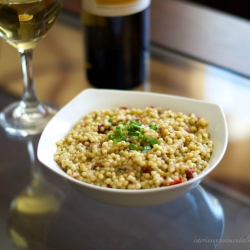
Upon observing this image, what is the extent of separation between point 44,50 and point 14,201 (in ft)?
1.55

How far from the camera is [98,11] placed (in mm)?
911

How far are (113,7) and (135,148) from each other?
0.29 m

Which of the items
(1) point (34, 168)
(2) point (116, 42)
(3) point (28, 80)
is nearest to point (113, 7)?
(2) point (116, 42)

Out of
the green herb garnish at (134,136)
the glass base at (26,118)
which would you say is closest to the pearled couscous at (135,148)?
the green herb garnish at (134,136)

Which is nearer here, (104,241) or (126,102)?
(104,241)

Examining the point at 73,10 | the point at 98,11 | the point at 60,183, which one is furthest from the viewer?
the point at 73,10

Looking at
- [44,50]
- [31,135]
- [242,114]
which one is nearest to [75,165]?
[31,135]

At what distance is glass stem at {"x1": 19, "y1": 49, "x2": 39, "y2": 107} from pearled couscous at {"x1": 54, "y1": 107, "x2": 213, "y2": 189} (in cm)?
15

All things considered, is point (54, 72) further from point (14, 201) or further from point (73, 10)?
point (14, 201)

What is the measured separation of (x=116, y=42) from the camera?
3.21 ft

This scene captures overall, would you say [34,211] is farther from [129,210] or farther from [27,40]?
[27,40]

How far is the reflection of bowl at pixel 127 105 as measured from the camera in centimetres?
67

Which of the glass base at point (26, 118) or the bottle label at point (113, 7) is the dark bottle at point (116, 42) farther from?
the glass base at point (26, 118)

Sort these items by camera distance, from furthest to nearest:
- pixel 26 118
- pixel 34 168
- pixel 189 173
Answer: pixel 26 118
pixel 34 168
pixel 189 173
